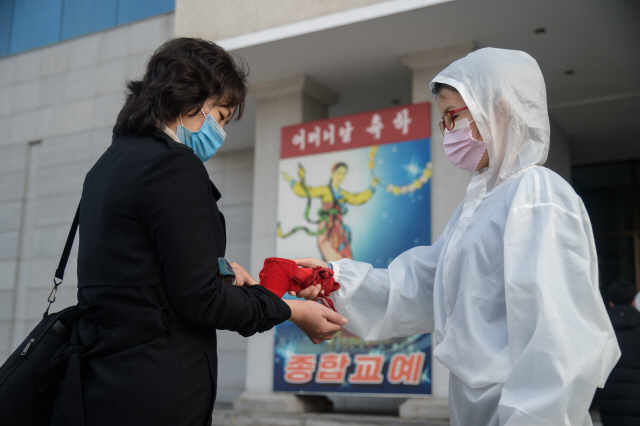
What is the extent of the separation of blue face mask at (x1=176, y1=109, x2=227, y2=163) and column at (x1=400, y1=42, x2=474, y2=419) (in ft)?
16.2

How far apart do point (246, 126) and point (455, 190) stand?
422cm

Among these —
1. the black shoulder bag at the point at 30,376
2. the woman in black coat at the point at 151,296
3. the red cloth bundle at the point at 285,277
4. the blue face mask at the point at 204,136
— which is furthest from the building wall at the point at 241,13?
the black shoulder bag at the point at 30,376

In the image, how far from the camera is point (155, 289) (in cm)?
153

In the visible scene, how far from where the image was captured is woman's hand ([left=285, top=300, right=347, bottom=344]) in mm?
1907

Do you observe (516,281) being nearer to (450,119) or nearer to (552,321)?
(552,321)

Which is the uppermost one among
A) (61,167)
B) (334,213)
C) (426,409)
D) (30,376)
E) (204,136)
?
(61,167)

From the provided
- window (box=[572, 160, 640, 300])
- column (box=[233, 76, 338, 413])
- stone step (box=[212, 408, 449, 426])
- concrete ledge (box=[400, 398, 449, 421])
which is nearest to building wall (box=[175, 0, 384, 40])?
column (box=[233, 76, 338, 413])

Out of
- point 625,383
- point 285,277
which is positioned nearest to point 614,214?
point 625,383

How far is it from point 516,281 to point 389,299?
Answer: 693 mm

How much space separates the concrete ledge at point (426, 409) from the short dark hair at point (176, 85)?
17.2 feet

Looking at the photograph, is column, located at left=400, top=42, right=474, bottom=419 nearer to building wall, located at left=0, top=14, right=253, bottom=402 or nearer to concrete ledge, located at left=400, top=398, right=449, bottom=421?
concrete ledge, located at left=400, top=398, right=449, bottom=421

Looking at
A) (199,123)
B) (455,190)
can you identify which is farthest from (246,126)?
(199,123)

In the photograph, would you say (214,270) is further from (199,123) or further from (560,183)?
(560,183)

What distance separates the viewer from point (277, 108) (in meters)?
8.23
